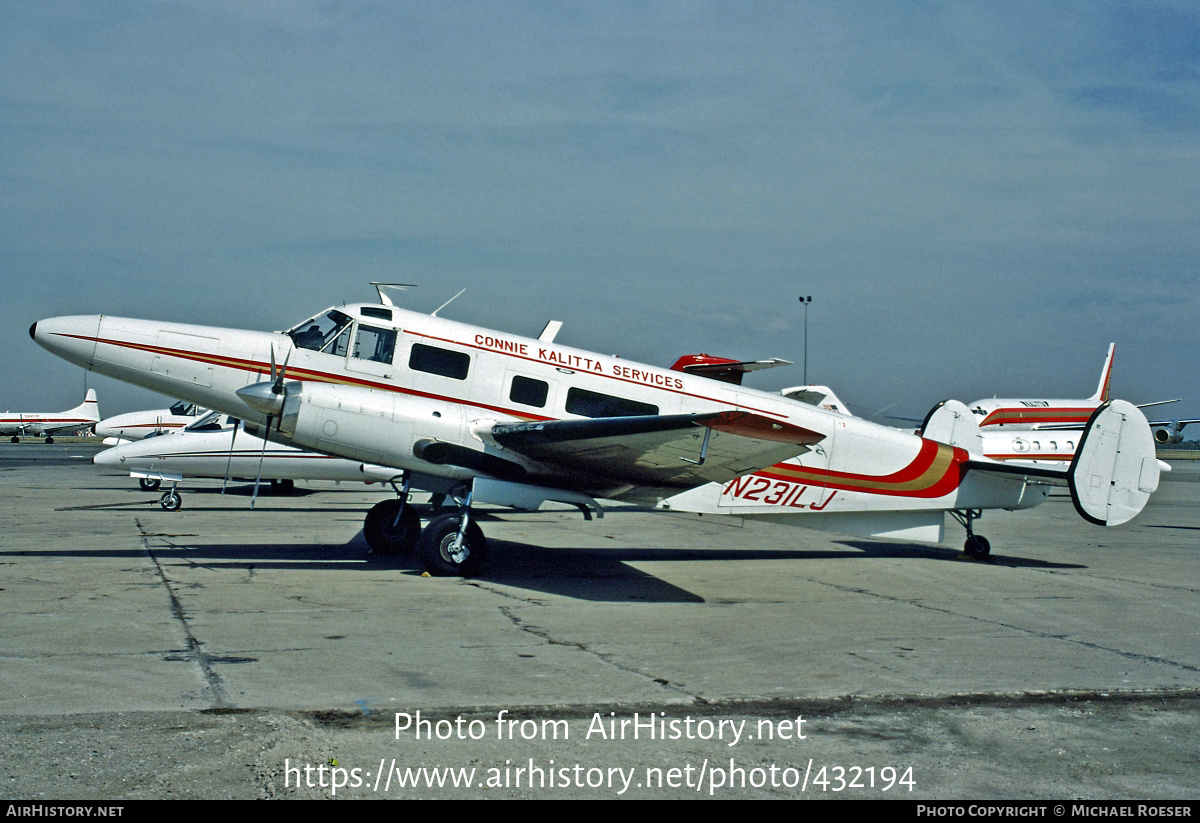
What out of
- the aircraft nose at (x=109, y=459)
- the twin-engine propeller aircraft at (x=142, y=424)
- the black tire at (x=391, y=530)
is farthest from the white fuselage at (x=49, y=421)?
the black tire at (x=391, y=530)

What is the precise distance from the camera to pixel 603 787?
4.86m

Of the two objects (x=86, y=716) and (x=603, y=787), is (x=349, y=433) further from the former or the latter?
(x=603, y=787)

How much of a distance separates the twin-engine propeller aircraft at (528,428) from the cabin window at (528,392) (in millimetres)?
20

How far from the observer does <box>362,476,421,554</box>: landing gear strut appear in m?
14.2

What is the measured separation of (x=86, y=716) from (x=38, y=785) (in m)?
1.26

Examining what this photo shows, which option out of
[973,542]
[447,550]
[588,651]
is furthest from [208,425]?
[973,542]

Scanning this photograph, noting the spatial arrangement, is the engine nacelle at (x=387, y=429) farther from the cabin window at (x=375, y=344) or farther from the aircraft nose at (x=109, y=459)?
the aircraft nose at (x=109, y=459)

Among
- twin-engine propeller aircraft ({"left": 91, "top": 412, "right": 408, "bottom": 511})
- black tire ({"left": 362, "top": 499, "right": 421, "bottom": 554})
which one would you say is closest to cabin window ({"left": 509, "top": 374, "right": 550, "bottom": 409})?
black tire ({"left": 362, "top": 499, "right": 421, "bottom": 554})

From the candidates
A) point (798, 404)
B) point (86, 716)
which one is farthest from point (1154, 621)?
point (86, 716)

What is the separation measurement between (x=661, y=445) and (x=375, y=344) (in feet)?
14.3

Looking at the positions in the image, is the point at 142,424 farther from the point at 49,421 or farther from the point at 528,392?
the point at 49,421

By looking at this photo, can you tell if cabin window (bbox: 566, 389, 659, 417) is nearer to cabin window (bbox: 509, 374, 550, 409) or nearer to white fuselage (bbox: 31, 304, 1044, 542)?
white fuselage (bbox: 31, 304, 1044, 542)

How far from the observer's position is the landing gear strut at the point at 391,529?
14250 mm

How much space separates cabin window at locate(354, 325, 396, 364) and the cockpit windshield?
21cm
